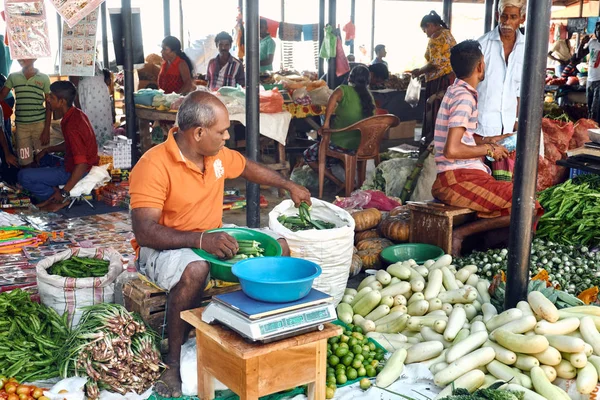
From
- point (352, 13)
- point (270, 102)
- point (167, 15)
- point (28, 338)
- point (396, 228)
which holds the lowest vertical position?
point (28, 338)

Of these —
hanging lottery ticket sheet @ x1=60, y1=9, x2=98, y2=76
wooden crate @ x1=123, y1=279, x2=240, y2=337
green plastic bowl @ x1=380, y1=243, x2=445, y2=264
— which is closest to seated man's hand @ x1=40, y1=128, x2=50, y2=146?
hanging lottery ticket sheet @ x1=60, y1=9, x2=98, y2=76

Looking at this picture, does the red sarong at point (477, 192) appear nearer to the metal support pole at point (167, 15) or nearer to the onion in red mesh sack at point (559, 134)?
the onion in red mesh sack at point (559, 134)

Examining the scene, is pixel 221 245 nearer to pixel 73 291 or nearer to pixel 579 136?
pixel 73 291

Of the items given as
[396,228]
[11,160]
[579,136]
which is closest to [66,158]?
[11,160]

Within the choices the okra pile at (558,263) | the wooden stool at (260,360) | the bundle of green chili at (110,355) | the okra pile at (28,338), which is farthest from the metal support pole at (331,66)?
the wooden stool at (260,360)

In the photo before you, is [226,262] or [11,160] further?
[11,160]

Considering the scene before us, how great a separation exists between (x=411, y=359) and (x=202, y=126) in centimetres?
162

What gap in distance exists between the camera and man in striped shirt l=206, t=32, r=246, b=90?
367 inches

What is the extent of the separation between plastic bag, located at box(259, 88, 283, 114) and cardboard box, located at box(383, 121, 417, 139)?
5003 mm

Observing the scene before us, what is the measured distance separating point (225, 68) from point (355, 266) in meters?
5.08

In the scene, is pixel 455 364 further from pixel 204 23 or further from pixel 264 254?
pixel 204 23

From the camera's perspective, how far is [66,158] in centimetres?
707

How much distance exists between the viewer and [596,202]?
5.27m

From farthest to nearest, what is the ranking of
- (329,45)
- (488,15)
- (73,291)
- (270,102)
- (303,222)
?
1. (329,45)
2. (488,15)
3. (270,102)
4. (303,222)
5. (73,291)
